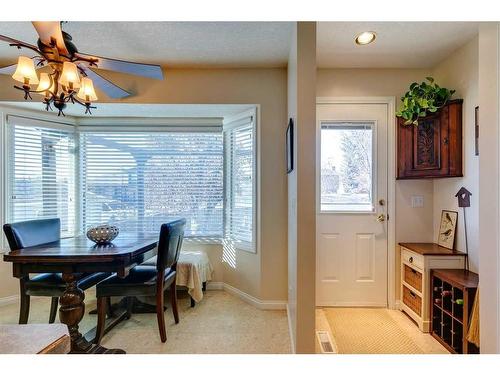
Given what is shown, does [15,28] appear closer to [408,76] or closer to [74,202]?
[74,202]

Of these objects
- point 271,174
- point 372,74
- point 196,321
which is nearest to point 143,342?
point 196,321

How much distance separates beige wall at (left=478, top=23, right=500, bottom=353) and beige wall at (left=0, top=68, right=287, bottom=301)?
5.52ft

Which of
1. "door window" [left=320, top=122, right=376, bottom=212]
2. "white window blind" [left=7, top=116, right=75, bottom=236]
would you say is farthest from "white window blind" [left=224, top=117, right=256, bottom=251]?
"white window blind" [left=7, top=116, right=75, bottom=236]

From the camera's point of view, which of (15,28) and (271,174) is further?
(271,174)

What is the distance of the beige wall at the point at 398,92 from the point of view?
2.65 meters

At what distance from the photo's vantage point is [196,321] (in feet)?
7.80

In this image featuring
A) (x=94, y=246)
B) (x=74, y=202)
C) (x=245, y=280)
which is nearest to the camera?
(x=94, y=246)

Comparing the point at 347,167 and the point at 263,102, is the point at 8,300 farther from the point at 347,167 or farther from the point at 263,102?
the point at 347,167

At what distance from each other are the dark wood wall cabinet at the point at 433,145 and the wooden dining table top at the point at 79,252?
2544 millimetres

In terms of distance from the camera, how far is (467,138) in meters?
2.18

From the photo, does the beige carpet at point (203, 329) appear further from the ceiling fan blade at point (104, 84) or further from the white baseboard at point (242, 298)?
the ceiling fan blade at point (104, 84)

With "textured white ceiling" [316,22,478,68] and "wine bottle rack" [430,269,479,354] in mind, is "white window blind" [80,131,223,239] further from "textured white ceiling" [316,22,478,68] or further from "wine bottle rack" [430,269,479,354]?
"wine bottle rack" [430,269,479,354]

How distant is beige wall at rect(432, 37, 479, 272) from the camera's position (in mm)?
2098
